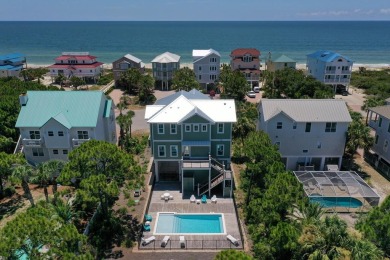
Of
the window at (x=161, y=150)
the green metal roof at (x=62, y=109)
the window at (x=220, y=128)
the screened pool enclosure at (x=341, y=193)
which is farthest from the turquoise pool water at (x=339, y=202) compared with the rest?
the green metal roof at (x=62, y=109)

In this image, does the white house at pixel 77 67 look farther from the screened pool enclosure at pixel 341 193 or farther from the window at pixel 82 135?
the screened pool enclosure at pixel 341 193

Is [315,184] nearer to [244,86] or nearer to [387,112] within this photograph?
[387,112]

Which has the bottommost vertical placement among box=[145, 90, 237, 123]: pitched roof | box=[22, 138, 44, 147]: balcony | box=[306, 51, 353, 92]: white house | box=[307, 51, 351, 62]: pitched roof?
box=[22, 138, 44, 147]: balcony

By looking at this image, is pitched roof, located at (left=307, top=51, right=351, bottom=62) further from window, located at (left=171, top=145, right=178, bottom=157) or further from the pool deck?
the pool deck

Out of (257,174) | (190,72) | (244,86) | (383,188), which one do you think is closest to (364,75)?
(244,86)

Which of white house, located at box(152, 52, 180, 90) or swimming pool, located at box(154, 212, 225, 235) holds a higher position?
white house, located at box(152, 52, 180, 90)

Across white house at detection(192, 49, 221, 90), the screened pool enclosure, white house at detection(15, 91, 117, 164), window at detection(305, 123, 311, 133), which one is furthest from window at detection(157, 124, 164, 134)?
white house at detection(192, 49, 221, 90)
